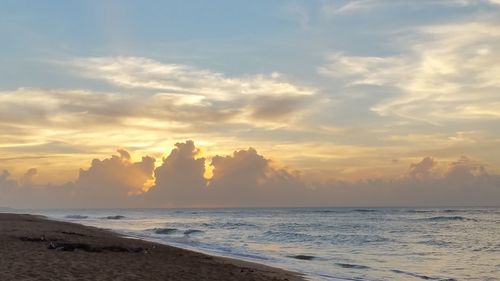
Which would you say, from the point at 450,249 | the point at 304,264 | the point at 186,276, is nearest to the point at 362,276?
the point at 304,264

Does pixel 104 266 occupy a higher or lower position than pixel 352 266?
higher

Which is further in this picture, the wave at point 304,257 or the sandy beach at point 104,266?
the wave at point 304,257

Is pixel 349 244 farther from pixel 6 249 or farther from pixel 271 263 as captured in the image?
pixel 6 249

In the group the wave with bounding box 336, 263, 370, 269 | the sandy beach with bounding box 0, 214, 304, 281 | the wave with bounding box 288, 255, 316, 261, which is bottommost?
the wave with bounding box 288, 255, 316, 261

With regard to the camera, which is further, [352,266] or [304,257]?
[304,257]

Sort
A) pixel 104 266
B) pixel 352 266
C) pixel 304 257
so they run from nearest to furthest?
pixel 104 266 → pixel 352 266 → pixel 304 257

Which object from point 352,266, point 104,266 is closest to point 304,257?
point 352,266

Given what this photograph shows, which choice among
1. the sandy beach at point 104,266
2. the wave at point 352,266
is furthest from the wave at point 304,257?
the sandy beach at point 104,266

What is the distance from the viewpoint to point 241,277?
19625 millimetres

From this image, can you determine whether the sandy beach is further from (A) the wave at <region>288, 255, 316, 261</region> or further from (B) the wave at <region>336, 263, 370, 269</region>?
(A) the wave at <region>288, 255, 316, 261</region>

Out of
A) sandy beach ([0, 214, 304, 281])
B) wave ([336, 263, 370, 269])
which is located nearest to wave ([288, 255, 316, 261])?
wave ([336, 263, 370, 269])

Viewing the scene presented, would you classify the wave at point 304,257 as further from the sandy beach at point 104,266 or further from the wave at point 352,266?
the sandy beach at point 104,266

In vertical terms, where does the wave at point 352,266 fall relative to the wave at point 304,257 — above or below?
above

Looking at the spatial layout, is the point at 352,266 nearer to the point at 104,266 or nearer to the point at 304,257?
the point at 304,257
